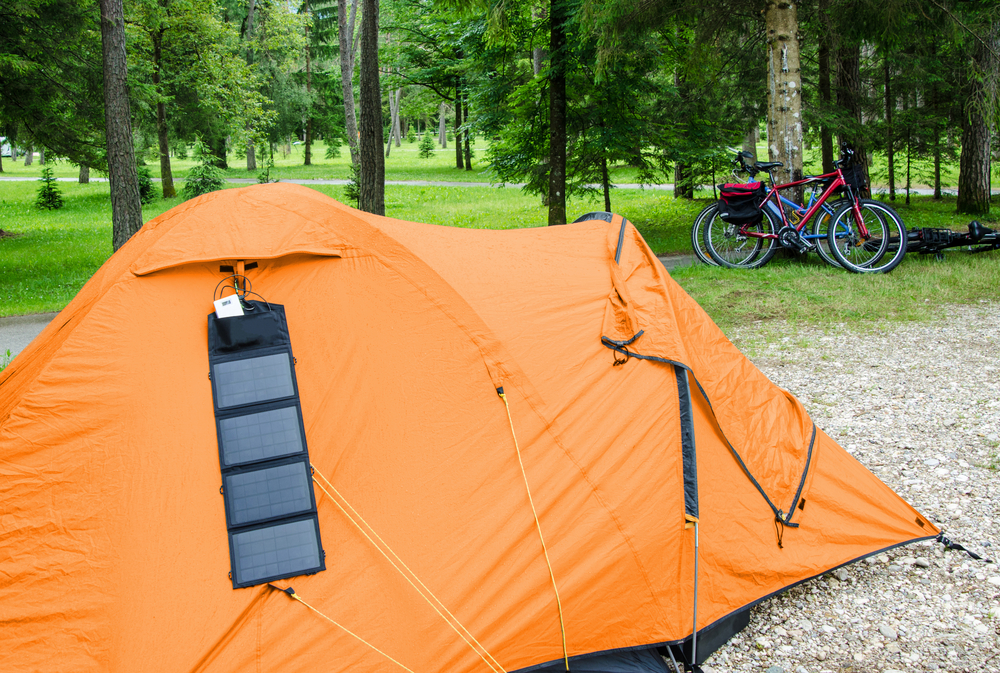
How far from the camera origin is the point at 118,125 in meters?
9.45

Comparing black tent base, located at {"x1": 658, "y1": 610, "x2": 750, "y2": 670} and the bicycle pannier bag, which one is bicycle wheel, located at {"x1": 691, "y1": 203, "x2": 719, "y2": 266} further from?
black tent base, located at {"x1": 658, "y1": 610, "x2": 750, "y2": 670}

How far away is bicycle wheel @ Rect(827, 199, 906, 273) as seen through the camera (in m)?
8.39

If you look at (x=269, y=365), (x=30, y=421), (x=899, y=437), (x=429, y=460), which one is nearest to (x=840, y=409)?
(x=899, y=437)

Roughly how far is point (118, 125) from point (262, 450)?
27.3ft

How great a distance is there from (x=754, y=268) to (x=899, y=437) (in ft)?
15.4

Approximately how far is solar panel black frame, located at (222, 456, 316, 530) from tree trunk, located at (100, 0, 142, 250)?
7407 millimetres

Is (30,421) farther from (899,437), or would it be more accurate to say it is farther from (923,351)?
(923,351)

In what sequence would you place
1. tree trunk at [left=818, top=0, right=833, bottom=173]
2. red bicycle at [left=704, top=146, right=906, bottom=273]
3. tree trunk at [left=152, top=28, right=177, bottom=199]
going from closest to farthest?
red bicycle at [left=704, top=146, right=906, bottom=273] → tree trunk at [left=818, top=0, right=833, bottom=173] → tree trunk at [left=152, top=28, right=177, bottom=199]

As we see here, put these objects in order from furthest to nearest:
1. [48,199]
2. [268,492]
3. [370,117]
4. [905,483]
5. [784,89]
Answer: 1. [48,199]
2. [370,117]
3. [784,89]
4. [905,483]
5. [268,492]

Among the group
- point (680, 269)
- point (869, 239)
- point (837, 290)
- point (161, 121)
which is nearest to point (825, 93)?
point (869, 239)

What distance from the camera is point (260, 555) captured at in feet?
9.09

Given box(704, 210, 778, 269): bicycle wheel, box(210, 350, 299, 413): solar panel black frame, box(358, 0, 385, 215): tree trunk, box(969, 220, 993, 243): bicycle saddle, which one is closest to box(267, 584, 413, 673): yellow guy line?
box(210, 350, 299, 413): solar panel black frame

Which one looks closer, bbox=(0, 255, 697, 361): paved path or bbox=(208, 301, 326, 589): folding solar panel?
bbox=(208, 301, 326, 589): folding solar panel

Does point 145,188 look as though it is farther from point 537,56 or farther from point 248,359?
point 248,359
